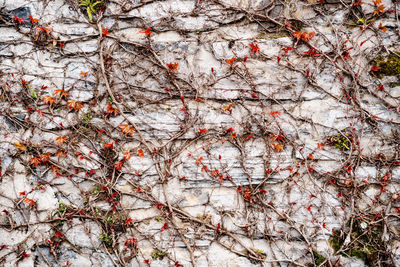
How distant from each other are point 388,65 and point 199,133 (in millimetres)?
2000

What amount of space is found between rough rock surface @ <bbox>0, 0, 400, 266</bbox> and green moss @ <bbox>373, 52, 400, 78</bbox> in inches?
0.7

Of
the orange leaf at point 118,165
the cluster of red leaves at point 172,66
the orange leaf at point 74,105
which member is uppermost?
the cluster of red leaves at point 172,66

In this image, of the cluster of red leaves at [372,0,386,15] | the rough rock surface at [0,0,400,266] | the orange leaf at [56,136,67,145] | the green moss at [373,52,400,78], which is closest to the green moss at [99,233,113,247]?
the rough rock surface at [0,0,400,266]

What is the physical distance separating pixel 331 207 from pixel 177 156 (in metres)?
1.61

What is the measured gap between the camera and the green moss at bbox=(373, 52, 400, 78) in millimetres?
2699

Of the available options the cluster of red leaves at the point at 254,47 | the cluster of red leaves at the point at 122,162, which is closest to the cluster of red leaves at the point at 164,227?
the cluster of red leaves at the point at 122,162

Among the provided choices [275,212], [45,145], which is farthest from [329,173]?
[45,145]

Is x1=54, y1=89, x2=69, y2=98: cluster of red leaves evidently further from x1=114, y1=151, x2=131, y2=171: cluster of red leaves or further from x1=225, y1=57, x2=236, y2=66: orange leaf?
x1=225, y1=57, x2=236, y2=66: orange leaf

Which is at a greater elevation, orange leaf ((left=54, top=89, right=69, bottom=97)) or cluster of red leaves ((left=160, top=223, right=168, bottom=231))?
orange leaf ((left=54, top=89, right=69, bottom=97))

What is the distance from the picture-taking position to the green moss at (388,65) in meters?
2.70

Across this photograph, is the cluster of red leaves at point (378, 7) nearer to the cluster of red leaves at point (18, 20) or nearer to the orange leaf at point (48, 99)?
the orange leaf at point (48, 99)

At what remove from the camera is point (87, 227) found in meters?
2.68

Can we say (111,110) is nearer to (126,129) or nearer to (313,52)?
(126,129)

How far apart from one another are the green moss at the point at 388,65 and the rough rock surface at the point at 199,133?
18mm
